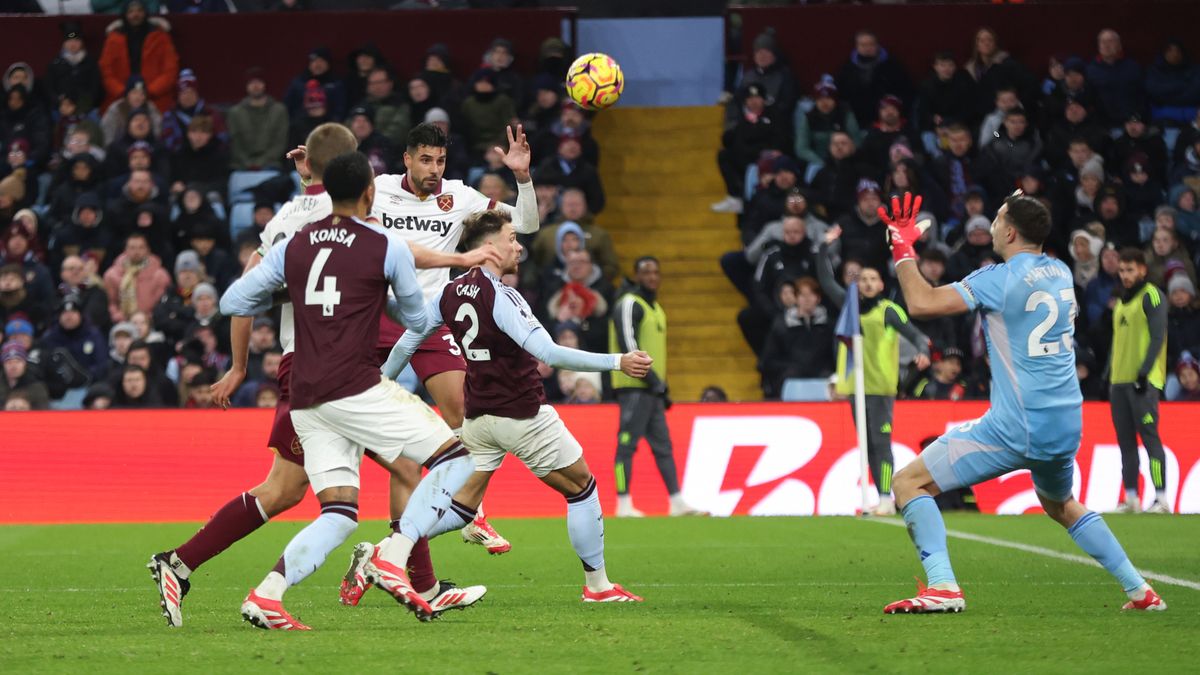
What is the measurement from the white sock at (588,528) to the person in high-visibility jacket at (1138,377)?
813 cm

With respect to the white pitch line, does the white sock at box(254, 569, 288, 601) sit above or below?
above

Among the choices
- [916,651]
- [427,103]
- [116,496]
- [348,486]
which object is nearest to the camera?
[916,651]

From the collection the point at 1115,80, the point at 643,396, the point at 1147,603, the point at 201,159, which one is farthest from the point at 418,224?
the point at 1115,80

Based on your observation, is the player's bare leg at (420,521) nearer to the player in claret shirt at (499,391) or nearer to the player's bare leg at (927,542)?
the player in claret shirt at (499,391)

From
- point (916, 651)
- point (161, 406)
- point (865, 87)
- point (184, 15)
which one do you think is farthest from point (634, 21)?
point (916, 651)

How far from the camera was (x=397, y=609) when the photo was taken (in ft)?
27.2

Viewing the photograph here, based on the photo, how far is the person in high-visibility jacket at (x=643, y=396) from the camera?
15.0 meters

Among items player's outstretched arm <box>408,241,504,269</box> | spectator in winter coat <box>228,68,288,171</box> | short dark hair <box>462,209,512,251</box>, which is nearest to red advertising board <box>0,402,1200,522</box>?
spectator in winter coat <box>228,68,288,171</box>

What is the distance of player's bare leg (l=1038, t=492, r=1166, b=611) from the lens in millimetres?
7746

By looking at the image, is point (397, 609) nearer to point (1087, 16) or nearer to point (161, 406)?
point (161, 406)

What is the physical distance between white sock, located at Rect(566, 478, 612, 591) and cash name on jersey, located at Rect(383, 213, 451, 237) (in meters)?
1.92

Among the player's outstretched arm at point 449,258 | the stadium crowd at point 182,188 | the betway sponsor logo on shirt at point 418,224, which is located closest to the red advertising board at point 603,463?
the stadium crowd at point 182,188

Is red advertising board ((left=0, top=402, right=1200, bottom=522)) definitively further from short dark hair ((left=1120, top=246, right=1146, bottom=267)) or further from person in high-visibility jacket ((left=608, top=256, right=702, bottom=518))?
short dark hair ((left=1120, top=246, right=1146, bottom=267))

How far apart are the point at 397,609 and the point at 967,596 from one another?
2.92 meters
